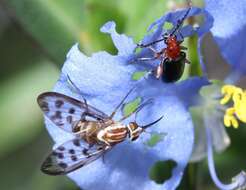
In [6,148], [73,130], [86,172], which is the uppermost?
[73,130]

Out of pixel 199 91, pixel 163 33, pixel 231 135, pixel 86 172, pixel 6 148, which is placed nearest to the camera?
pixel 163 33

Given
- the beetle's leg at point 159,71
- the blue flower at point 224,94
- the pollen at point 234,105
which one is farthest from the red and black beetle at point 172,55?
the pollen at point 234,105

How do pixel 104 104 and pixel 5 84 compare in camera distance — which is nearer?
pixel 104 104

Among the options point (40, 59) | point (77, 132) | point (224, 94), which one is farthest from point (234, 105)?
point (40, 59)

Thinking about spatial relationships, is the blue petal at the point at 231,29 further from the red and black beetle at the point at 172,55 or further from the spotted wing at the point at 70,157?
the spotted wing at the point at 70,157

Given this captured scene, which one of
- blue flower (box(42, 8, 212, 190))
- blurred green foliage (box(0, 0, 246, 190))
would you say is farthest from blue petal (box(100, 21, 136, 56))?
blurred green foliage (box(0, 0, 246, 190))

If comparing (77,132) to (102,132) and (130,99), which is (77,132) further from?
(130,99)

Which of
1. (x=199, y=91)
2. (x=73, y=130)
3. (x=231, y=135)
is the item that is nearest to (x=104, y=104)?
(x=73, y=130)

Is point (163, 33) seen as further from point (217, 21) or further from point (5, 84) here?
point (5, 84)
